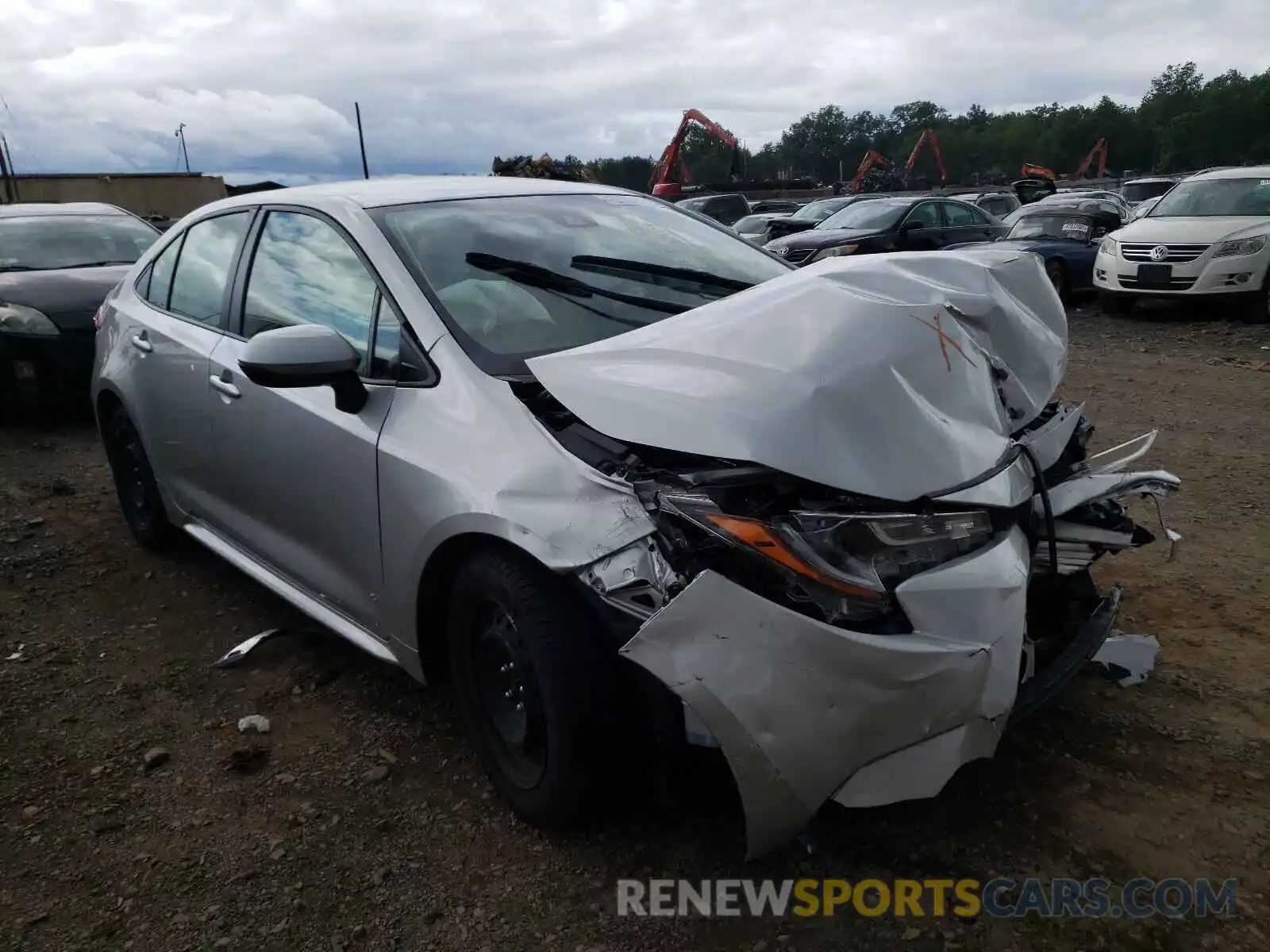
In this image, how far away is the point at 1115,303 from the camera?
434 inches

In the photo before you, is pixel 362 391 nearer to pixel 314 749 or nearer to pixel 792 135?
pixel 314 749

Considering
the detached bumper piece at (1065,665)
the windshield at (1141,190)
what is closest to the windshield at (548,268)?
the detached bumper piece at (1065,665)

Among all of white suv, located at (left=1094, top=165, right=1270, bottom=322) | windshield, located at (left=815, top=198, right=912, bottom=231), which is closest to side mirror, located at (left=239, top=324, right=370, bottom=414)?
white suv, located at (left=1094, top=165, right=1270, bottom=322)

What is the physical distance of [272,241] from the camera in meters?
3.25

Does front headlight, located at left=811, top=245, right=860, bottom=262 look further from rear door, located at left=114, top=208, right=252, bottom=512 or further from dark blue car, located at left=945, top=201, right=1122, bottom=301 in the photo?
rear door, located at left=114, top=208, right=252, bottom=512

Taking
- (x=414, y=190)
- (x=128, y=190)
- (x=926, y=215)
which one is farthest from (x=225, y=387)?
(x=128, y=190)

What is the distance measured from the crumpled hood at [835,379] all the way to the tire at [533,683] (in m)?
0.42

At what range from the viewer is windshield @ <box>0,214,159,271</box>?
728 centimetres

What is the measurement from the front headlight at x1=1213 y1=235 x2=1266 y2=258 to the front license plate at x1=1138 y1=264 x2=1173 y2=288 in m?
0.45

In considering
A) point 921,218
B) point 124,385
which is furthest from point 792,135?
point 124,385

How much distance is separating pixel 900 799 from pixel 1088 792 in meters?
0.77

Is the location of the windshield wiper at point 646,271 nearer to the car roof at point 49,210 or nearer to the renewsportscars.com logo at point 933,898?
the renewsportscars.com logo at point 933,898

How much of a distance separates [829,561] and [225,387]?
2.26 m

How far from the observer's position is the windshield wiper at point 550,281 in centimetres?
277
